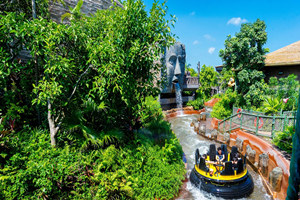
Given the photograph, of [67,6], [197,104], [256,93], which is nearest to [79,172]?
[67,6]

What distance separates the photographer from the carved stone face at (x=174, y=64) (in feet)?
64.5

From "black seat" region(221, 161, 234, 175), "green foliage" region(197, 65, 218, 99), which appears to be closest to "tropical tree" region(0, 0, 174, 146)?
"black seat" region(221, 161, 234, 175)

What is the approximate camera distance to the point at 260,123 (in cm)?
923

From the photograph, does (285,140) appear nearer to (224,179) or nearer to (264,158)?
(264,158)

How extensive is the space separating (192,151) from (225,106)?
269 inches

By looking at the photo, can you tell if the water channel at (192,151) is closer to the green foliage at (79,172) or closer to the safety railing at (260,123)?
the green foliage at (79,172)

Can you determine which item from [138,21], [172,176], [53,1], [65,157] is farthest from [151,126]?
[53,1]

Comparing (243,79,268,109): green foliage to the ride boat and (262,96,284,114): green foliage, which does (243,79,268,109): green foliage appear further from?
the ride boat

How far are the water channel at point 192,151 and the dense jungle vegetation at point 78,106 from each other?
59cm

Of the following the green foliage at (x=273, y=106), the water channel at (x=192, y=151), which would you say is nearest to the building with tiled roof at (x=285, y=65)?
the green foliage at (x=273, y=106)

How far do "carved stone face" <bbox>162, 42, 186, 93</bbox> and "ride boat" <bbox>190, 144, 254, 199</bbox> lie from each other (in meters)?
13.6

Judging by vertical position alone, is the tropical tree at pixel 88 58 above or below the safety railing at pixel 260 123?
above

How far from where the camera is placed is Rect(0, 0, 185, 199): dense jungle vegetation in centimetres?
443

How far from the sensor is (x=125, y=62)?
18.1 ft
